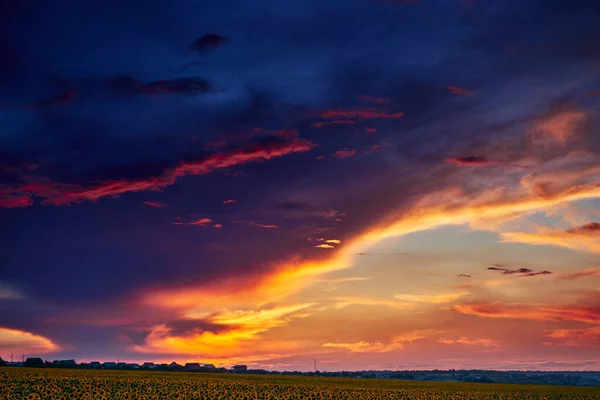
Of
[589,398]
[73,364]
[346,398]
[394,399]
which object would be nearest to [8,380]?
[346,398]

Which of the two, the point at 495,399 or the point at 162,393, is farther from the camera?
the point at 495,399

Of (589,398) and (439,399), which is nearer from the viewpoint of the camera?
(439,399)

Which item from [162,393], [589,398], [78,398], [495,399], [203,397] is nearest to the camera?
[78,398]

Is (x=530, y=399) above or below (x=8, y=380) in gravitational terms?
below

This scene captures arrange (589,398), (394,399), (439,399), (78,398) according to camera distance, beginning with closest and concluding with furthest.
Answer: (78,398) → (394,399) → (439,399) → (589,398)

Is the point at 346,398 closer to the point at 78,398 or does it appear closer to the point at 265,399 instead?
the point at 265,399

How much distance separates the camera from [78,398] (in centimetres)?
3766

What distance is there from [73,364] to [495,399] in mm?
148307

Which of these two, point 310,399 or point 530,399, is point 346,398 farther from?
point 530,399

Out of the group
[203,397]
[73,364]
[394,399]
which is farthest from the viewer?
[73,364]

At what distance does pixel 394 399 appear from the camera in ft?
157

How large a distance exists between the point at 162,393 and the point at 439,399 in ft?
84.0

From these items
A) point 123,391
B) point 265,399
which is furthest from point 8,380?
point 265,399

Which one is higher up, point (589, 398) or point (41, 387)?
point (41, 387)
